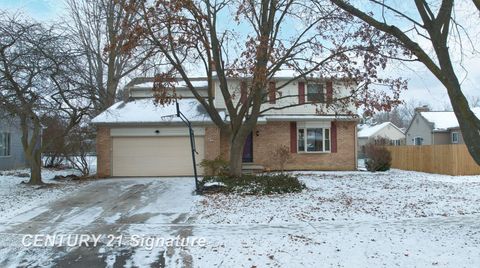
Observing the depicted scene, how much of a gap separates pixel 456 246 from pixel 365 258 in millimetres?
1843

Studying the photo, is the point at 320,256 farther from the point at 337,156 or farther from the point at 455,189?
the point at 337,156

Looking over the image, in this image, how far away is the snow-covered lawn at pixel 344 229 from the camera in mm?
7535

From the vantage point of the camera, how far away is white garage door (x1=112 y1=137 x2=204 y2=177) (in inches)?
893

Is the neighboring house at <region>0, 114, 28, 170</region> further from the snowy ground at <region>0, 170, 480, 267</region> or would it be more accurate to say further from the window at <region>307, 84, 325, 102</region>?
the window at <region>307, 84, 325, 102</region>

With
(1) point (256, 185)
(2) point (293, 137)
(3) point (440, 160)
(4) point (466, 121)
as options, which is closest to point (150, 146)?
(2) point (293, 137)

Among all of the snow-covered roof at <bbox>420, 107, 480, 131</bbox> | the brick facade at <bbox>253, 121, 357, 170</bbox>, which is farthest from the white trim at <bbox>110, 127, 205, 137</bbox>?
the snow-covered roof at <bbox>420, 107, 480, 131</bbox>

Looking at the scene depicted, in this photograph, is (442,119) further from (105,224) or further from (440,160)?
(105,224)

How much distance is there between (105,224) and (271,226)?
3765 mm

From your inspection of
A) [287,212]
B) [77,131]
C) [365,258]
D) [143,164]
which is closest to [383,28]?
[365,258]

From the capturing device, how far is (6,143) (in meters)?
29.9

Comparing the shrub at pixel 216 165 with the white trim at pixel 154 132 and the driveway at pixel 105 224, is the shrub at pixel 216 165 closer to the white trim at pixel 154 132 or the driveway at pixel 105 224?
the driveway at pixel 105 224

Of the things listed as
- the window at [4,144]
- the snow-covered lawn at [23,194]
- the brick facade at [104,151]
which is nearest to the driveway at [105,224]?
the snow-covered lawn at [23,194]

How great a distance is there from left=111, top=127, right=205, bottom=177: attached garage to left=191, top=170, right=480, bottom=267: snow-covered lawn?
27.7ft

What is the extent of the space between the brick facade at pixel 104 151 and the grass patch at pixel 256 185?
768cm
